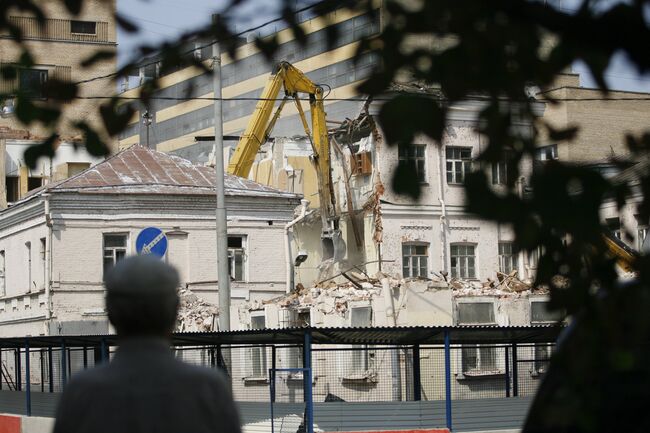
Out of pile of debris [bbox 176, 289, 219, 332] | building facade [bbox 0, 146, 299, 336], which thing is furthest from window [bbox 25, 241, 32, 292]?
pile of debris [bbox 176, 289, 219, 332]

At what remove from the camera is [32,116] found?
6016mm

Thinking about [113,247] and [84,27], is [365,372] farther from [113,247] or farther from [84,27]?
[84,27]

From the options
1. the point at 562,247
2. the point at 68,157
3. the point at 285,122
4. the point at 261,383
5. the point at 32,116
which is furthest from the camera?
the point at 285,122

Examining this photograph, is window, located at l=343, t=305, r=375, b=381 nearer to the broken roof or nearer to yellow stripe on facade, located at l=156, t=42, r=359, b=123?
the broken roof

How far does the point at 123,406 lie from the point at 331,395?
845 inches

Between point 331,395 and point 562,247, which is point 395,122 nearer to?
point 562,247

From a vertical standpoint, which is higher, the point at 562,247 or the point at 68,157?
the point at 68,157

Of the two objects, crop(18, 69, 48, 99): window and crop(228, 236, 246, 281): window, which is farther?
crop(228, 236, 246, 281): window

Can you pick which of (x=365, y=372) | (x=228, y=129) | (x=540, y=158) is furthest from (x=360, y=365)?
(x=228, y=129)

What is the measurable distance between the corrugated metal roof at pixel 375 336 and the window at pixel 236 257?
17723 millimetres

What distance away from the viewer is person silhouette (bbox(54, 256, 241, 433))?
4133mm

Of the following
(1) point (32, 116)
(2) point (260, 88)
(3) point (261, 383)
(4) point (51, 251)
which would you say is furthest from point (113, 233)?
(2) point (260, 88)

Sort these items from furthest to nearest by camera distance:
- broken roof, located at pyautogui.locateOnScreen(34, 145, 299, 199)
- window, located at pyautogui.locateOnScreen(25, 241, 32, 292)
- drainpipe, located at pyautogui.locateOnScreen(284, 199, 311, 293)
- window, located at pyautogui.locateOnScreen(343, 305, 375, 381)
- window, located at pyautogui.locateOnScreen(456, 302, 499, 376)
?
1. window, located at pyautogui.locateOnScreen(25, 241, 32, 292)
2. drainpipe, located at pyautogui.locateOnScreen(284, 199, 311, 293)
3. broken roof, located at pyautogui.locateOnScreen(34, 145, 299, 199)
4. window, located at pyautogui.locateOnScreen(456, 302, 499, 376)
5. window, located at pyautogui.locateOnScreen(343, 305, 375, 381)

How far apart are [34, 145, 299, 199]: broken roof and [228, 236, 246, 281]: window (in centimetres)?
146
